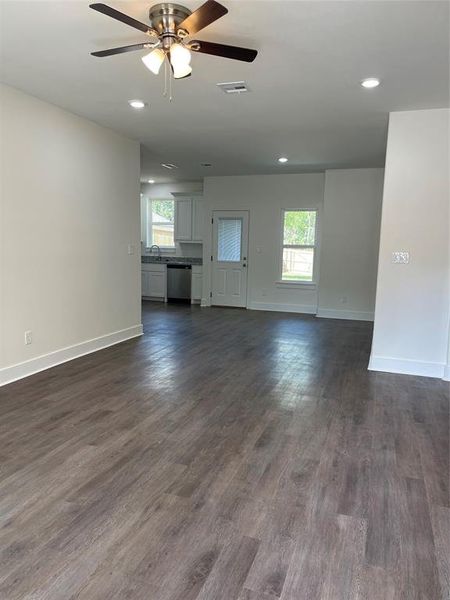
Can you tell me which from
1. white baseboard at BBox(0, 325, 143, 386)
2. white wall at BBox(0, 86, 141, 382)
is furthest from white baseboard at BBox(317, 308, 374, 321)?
white wall at BBox(0, 86, 141, 382)

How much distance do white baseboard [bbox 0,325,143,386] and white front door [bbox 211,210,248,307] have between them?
2920mm

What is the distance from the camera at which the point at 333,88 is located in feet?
11.0

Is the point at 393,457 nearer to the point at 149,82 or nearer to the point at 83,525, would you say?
the point at 83,525

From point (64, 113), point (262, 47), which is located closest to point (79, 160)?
point (64, 113)

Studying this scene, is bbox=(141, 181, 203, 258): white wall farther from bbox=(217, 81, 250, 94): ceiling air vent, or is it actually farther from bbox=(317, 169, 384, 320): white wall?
bbox=(217, 81, 250, 94): ceiling air vent

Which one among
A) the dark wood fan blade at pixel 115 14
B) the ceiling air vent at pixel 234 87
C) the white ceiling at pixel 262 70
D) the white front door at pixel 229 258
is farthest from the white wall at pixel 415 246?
the white front door at pixel 229 258

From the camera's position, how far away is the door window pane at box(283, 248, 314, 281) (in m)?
7.81

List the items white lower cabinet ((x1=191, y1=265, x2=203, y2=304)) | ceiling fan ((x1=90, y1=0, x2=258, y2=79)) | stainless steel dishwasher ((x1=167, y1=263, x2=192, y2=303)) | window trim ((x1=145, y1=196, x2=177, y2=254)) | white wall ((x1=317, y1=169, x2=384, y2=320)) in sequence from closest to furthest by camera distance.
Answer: ceiling fan ((x1=90, y1=0, x2=258, y2=79)) → white wall ((x1=317, y1=169, x2=384, y2=320)) → white lower cabinet ((x1=191, y1=265, x2=203, y2=304)) → stainless steel dishwasher ((x1=167, y1=263, x2=192, y2=303)) → window trim ((x1=145, y1=196, x2=177, y2=254))

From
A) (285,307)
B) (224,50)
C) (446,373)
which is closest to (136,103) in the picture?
(224,50)

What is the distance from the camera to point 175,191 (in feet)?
30.1

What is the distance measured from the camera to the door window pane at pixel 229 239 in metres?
8.18

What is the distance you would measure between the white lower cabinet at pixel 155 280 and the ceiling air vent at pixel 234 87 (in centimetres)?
556

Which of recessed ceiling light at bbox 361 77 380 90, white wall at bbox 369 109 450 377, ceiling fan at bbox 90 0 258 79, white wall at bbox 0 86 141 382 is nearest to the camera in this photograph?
ceiling fan at bbox 90 0 258 79

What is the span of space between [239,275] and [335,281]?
189cm
